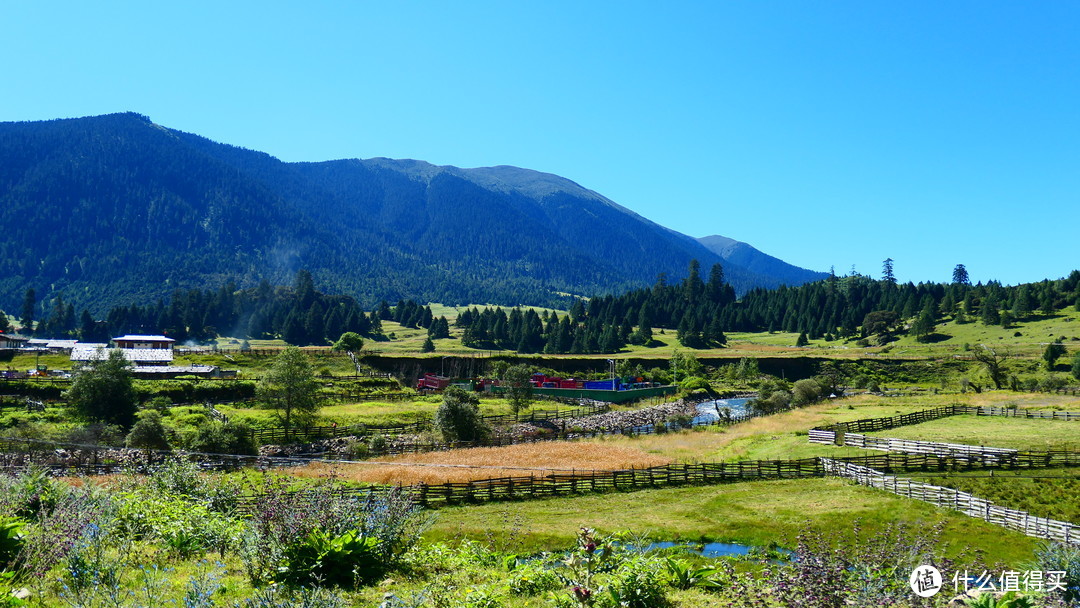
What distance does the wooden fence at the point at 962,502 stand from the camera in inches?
931

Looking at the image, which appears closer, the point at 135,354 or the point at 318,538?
the point at 318,538

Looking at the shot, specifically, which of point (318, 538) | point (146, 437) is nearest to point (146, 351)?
point (146, 437)

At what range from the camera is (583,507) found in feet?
101

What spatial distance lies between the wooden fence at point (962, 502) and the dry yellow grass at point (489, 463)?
1246 centimetres

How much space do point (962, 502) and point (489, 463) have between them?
26.6m

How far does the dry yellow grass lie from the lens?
3800 centimetres

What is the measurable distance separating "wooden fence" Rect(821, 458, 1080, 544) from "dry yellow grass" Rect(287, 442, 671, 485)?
40.9ft

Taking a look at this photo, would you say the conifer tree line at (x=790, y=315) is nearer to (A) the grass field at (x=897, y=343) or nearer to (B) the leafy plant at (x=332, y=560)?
(A) the grass field at (x=897, y=343)

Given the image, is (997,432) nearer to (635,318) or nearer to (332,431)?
(332,431)

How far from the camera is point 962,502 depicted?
28.3m

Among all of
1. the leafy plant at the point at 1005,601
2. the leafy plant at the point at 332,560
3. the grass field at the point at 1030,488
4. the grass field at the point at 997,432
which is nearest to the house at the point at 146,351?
the leafy plant at the point at 332,560

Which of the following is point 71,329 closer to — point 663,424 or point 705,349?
point 705,349

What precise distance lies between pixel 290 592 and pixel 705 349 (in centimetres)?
14737

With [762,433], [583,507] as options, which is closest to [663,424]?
[762,433]
